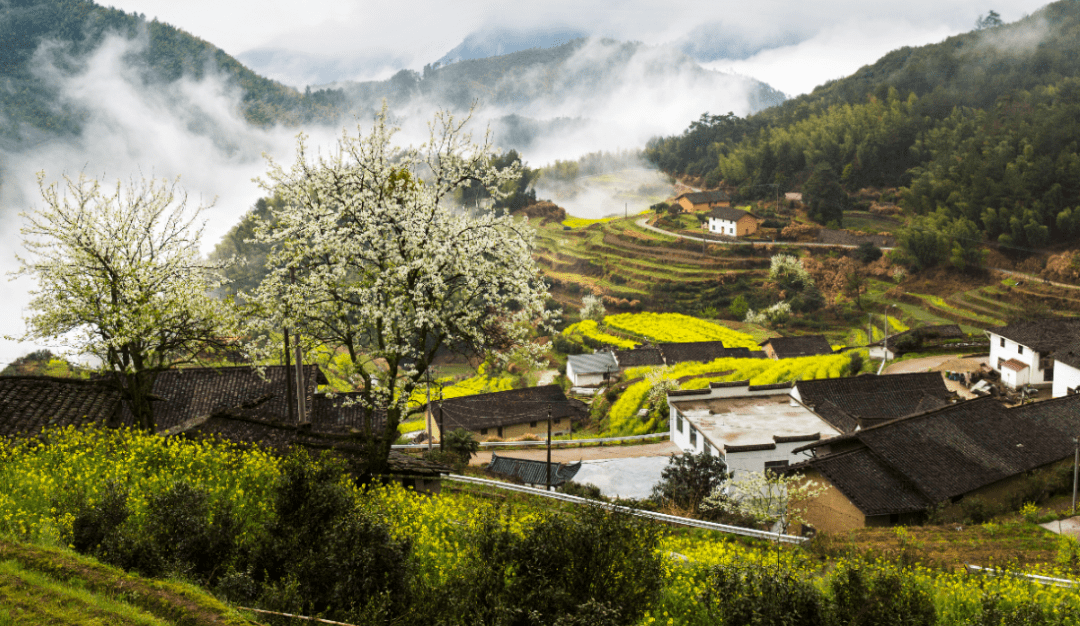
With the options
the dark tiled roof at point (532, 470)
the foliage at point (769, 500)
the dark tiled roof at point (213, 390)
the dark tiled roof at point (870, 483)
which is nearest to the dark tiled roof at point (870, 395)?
the dark tiled roof at point (870, 483)

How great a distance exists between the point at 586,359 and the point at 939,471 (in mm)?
36301

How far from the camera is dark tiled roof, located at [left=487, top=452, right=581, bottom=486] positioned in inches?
1019

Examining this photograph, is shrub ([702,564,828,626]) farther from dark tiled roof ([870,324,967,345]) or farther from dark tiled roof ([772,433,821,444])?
dark tiled roof ([870,324,967,345])

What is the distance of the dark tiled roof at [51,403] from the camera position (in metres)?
13.5

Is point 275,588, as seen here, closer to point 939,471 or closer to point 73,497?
point 73,497

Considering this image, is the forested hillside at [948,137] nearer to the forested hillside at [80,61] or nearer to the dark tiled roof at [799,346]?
the dark tiled roof at [799,346]

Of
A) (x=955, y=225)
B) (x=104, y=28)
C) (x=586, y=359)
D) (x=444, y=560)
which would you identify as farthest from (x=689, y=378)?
(x=104, y=28)

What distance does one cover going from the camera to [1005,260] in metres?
73.2

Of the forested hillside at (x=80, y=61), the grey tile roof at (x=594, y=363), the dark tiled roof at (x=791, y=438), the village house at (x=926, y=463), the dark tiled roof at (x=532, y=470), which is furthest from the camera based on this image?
the forested hillside at (x=80, y=61)

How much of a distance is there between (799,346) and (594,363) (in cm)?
1585

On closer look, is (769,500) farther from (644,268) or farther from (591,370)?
(644,268)

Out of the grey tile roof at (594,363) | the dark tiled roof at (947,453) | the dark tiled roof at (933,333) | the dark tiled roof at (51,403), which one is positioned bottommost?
the grey tile roof at (594,363)

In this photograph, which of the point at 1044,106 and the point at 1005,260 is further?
the point at 1044,106

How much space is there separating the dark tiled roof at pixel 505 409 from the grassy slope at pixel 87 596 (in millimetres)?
33129
